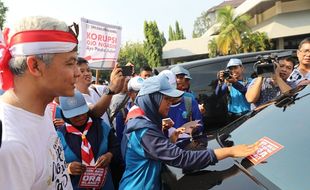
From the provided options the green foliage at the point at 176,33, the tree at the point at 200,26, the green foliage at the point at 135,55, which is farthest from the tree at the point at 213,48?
the tree at the point at 200,26

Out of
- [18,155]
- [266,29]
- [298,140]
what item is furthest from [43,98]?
[266,29]

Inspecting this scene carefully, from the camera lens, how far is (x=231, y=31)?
30.9 meters

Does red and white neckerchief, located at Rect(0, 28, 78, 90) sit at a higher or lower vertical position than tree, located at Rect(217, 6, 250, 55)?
lower

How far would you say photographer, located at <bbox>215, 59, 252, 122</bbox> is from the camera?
4.62 meters

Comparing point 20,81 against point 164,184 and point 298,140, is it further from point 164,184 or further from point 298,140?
point 298,140

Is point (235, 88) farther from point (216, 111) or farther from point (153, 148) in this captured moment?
point (153, 148)

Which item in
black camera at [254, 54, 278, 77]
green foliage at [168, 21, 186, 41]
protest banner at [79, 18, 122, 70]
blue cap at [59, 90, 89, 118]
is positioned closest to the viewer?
blue cap at [59, 90, 89, 118]

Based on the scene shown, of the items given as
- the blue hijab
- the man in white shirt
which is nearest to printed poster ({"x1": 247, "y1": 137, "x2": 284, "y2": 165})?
the blue hijab

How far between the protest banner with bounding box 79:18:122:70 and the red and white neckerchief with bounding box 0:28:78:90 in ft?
11.3

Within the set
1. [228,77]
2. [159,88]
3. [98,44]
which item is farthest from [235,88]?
[159,88]

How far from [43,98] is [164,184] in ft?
3.26

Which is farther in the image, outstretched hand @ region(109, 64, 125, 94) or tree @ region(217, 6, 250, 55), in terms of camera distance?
tree @ region(217, 6, 250, 55)

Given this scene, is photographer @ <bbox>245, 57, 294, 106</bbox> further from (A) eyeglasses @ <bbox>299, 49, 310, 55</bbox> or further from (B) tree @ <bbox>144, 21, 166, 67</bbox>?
(B) tree @ <bbox>144, 21, 166, 67</bbox>

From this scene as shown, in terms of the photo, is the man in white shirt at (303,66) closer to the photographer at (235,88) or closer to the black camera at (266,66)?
the black camera at (266,66)
